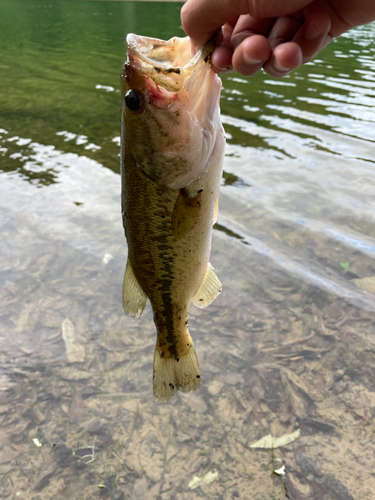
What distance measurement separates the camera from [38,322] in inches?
176

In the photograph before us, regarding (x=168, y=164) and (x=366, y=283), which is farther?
(x=366, y=283)

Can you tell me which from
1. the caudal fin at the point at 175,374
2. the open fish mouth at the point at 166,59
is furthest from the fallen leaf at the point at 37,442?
the open fish mouth at the point at 166,59

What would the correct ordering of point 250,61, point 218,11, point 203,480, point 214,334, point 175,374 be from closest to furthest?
point 218,11 < point 250,61 < point 175,374 < point 203,480 < point 214,334

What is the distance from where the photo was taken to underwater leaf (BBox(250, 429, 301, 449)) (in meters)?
3.26

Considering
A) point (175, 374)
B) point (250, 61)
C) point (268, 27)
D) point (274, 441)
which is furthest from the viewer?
point (274, 441)

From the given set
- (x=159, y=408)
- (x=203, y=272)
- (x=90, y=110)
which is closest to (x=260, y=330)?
(x=159, y=408)

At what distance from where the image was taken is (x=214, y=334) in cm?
430

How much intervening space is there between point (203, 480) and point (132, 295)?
1.73 meters

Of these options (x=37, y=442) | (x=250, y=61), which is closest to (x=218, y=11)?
(x=250, y=61)

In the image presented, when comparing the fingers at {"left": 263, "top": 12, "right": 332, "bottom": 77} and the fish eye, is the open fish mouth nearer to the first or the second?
the fish eye

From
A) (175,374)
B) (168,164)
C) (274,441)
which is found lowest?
(274,441)

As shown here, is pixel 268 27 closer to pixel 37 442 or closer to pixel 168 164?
pixel 168 164

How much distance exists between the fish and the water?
5.42 feet

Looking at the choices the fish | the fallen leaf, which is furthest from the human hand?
the fallen leaf
